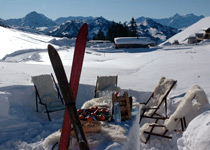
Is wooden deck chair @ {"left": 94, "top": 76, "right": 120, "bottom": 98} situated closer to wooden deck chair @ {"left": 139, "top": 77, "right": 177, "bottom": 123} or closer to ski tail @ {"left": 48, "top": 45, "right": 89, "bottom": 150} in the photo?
wooden deck chair @ {"left": 139, "top": 77, "right": 177, "bottom": 123}

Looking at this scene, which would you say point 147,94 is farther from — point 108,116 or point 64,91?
point 64,91

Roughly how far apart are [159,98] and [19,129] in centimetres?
369

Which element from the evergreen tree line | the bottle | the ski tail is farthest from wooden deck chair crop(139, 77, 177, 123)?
the evergreen tree line

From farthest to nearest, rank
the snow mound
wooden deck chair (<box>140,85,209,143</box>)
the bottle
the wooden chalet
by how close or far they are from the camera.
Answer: the wooden chalet < wooden deck chair (<box>140,85,209,143</box>) < the bottle < the snow mound

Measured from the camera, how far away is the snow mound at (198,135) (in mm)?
3326

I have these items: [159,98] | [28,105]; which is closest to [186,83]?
[159,98]

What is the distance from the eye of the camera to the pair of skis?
247 cm

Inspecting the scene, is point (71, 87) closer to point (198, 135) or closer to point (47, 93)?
point (198, 135)

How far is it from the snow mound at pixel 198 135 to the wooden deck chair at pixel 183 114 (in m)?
0.89

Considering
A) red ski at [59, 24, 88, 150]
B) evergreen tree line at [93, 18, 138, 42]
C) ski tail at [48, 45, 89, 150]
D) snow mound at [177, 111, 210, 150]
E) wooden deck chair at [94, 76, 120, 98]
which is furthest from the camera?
evergreen tree line at [93, 18, 138, 42]

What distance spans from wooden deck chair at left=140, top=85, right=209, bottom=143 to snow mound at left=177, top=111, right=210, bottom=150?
890 mm

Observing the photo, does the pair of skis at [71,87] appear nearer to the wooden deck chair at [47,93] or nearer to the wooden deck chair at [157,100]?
the wooden deck chair at [157,100]

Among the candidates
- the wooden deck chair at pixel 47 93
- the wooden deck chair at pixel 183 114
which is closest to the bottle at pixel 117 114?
the wooden deck chair at pixel 183 114

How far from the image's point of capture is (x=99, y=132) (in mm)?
3209
